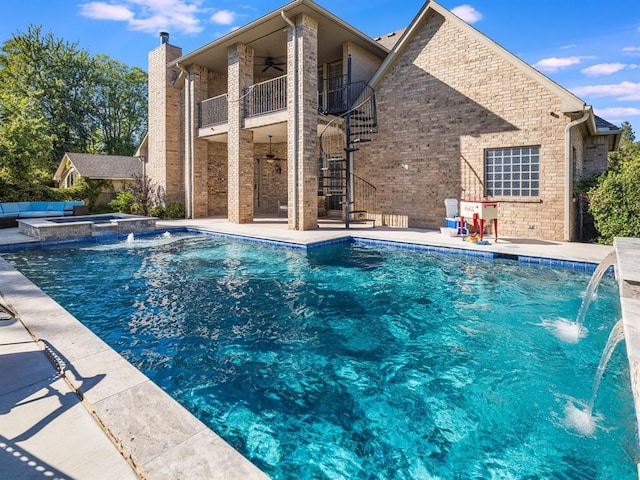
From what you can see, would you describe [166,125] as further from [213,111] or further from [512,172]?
[512,172]

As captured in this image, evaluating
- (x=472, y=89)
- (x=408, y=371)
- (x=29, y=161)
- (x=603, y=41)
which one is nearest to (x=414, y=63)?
(x=472, y=89)

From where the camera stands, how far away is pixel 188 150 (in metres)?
15.4

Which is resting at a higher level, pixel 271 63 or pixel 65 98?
pixel 65 98

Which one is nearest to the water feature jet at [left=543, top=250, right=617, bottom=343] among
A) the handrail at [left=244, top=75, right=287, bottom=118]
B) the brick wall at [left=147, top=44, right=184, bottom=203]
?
the handrail at [left=244, top=75, right=287, bottom=118]

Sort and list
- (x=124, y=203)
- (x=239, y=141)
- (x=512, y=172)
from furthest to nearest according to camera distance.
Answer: (x=124, y=203) < (x=239, y=141) < (x=512, y=172)

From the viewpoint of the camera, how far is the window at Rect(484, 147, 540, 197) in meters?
9.73

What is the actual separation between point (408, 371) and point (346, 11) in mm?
11977

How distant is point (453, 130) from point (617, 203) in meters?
4.48

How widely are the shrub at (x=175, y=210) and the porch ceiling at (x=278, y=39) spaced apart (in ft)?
18.9

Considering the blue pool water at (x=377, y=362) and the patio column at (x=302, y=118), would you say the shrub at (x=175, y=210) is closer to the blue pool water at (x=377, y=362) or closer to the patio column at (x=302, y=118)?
the patio column at (x=302, y=118)

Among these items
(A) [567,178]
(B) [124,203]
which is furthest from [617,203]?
(B) [124,203]

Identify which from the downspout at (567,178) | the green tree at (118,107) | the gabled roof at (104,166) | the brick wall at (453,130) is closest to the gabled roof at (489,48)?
the brick wall at (453,130)

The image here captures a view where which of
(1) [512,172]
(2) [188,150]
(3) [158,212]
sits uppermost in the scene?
(2) [188,150]

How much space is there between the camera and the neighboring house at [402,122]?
956 cm
